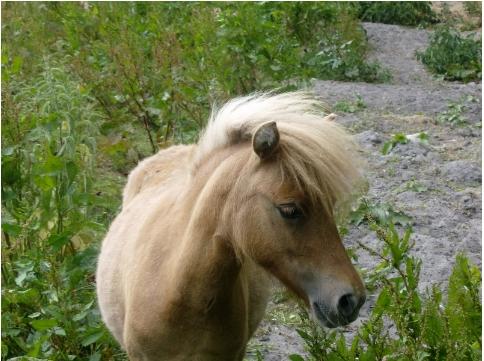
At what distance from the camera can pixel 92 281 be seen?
17.4 feet

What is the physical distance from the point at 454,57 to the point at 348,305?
8.57 meters

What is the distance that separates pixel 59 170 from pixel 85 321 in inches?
36.0

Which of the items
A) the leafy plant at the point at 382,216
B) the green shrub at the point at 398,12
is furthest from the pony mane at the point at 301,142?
the green shrub at the point at 398,12

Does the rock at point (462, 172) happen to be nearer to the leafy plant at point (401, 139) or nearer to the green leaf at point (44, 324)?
the leafy plant at point (401, 139)

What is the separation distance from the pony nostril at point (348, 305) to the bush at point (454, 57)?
811 centimetres

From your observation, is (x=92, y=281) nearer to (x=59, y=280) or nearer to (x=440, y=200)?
(x=59, y=280)

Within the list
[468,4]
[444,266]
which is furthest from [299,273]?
[468,4]

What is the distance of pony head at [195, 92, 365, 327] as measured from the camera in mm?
2912

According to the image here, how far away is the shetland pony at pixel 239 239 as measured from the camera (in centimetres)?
295

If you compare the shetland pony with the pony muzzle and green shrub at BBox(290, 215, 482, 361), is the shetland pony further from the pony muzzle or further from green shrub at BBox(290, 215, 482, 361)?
green shrub at BBox(290, 215, 482, 361)

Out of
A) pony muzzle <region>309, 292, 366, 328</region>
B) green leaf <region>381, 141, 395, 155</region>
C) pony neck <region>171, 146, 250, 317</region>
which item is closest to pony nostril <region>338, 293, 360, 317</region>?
pony muzzle <region>309, 292, 366, 328</region>

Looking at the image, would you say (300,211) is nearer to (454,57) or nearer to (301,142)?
(301,142)

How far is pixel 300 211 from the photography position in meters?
2.94

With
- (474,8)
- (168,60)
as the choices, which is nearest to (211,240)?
(168,60)
